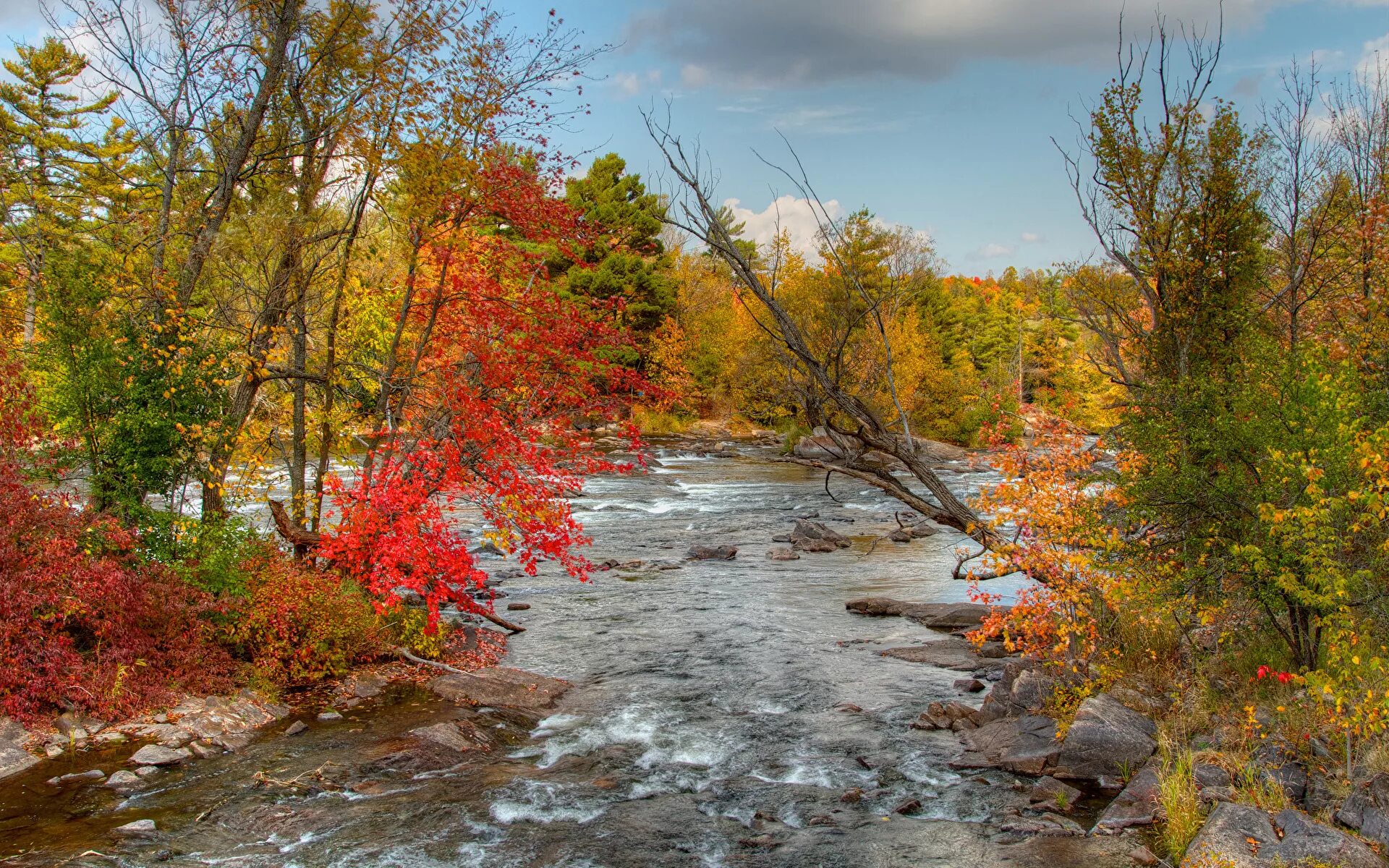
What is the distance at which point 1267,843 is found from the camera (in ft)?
21.4

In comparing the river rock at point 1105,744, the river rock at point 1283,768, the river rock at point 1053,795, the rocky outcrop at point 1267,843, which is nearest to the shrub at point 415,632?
the river rock at point 1053,795

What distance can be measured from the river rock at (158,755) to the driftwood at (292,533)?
418 cm

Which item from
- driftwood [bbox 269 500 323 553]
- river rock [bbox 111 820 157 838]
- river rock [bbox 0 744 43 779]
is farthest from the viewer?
driftwood [bbox 269 500 323 553]

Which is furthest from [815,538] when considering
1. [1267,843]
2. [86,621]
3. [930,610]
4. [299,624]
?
[1267,843]

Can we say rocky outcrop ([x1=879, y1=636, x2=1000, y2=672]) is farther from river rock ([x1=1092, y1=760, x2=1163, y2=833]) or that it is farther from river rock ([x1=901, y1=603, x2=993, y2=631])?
river rock ([x1=1092, y1=760, x2=1163, y2=833])

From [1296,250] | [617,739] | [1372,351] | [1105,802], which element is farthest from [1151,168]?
[617,739]

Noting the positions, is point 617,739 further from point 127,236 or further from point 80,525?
point 127,236

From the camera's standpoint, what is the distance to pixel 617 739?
10.4m

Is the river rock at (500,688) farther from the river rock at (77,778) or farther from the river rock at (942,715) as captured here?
the river rock at (942,715)

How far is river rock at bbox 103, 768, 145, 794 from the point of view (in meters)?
8.29

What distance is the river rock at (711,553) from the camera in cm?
2203

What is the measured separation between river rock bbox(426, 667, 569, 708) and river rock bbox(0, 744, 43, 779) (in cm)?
433

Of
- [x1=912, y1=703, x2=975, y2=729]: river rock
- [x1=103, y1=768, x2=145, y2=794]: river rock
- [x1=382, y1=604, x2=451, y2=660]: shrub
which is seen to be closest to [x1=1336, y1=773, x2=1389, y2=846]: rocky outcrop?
[x1=912, y1=703, x2=975, y2=729]: river rock

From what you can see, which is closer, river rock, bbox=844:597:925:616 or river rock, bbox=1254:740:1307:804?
river rock, bbox=1254:740:1307:804
